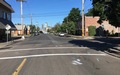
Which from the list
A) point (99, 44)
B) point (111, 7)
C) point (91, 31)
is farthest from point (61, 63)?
point (91, 31)

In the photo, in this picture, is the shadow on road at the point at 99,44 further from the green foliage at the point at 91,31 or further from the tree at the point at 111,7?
the green foliage at the point at 91,31

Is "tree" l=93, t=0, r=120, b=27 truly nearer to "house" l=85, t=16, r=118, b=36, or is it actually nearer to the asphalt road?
the asphalt road

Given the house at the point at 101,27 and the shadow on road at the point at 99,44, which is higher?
the house at the point at 101,27

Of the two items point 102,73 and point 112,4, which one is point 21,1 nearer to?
point 112,4

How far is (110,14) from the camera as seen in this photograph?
88.1 ft

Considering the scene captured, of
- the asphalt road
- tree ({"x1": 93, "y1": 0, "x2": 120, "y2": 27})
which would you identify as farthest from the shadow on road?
the asphalt road

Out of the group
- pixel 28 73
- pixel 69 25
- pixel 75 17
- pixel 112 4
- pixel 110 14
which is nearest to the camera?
pixel 28 73

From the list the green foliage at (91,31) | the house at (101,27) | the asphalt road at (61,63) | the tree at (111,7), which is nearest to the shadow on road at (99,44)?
the tree at (111,7)

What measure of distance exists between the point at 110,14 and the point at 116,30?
201 ft

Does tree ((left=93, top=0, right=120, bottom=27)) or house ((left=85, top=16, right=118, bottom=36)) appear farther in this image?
Answer: house ((left=85, top=16, right=118, bottom=36))

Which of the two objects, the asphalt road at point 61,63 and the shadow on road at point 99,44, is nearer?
the asphalt road at point 61,63

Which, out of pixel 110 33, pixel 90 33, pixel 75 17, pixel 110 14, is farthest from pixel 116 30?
pixel 75 17

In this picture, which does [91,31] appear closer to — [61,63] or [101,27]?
[101,27]

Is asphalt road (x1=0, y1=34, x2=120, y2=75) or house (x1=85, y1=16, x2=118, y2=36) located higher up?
house (x1=85, y1=16, x2=118, y2=36)
